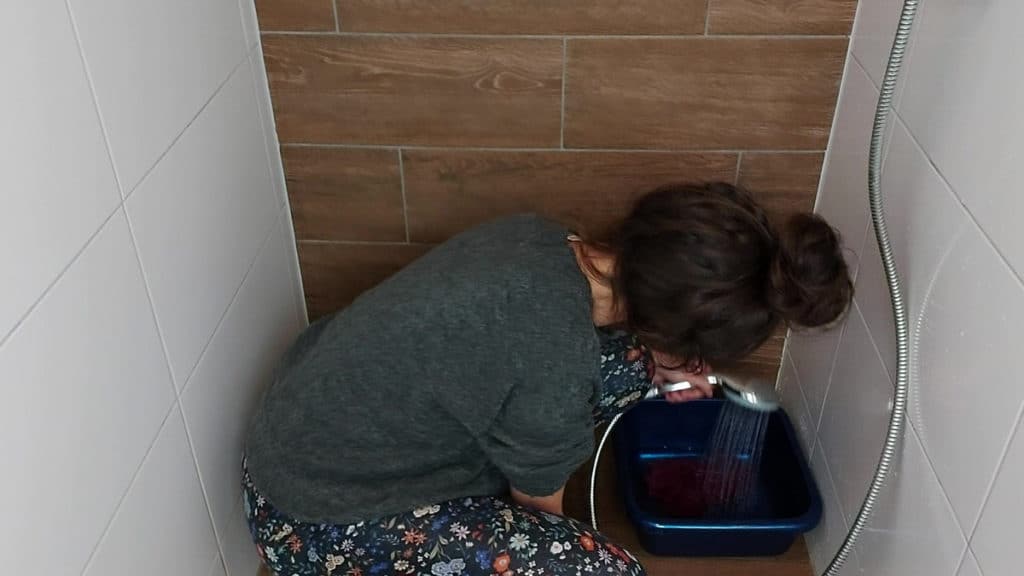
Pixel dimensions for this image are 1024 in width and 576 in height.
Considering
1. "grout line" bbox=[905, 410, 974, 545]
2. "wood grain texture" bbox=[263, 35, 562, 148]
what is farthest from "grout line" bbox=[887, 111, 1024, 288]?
"wood grain texture" bbox=[263, 35, 562, 148]

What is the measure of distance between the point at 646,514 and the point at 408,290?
58 cm

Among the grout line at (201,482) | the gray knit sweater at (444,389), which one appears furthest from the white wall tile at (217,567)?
the gray knit sweater at (444,389)

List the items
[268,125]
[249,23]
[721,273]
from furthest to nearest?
[268,125], [249,23], [721,273]

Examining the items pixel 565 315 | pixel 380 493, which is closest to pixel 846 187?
pixel 565 315

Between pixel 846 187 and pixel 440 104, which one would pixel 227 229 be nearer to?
pixel 440 104

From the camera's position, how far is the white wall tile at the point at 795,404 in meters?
1.54

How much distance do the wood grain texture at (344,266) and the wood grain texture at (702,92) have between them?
1.27 ft

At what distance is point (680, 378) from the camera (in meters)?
1.39

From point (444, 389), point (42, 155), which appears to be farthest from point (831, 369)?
point (42, 155)

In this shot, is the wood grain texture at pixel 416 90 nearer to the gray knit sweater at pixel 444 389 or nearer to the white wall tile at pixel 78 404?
the gray knit sweater at pixel 444 389

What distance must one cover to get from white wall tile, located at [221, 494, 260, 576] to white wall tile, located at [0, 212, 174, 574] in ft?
1.12

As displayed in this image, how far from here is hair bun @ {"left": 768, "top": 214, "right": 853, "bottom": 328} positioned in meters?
1.02

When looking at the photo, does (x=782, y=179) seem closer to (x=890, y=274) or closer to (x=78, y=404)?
(x=890, y=274)

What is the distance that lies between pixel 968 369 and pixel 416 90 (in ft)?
2.97
